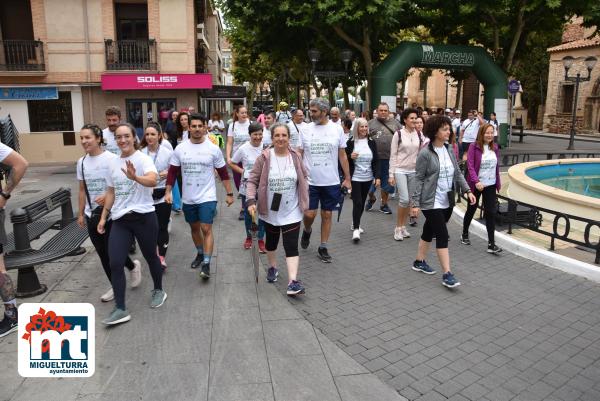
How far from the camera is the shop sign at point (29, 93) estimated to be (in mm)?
18703

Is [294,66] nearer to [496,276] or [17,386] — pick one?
[496,276]

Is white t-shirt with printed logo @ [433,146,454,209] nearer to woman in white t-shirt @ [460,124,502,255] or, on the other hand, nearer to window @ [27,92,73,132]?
woman in white t-shirt @ [460,124,502,255]

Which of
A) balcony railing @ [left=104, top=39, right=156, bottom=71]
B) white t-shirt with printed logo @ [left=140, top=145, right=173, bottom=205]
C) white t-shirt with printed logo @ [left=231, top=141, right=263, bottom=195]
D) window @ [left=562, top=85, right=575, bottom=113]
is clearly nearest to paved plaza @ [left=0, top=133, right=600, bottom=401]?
white t-shirt with printed logo @ [left=140, top=145, right=173, bottom=205]

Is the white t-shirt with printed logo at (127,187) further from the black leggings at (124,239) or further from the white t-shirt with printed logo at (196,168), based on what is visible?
Answer: the white t-shirt with printed logo at (196,168)

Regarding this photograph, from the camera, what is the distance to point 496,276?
593 cm

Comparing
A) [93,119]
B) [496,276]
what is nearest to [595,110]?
[93,119]

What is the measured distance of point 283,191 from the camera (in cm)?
518

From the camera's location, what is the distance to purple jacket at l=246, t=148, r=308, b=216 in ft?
17.0

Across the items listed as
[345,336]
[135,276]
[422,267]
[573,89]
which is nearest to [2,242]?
A: [135,276]

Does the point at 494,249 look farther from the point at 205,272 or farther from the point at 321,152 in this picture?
the point at 205,272

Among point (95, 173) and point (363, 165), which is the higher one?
point (95, 173)

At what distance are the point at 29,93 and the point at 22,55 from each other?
4.84ft

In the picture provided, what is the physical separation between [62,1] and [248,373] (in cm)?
1892

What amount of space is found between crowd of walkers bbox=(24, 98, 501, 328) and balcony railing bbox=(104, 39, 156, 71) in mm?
12925
